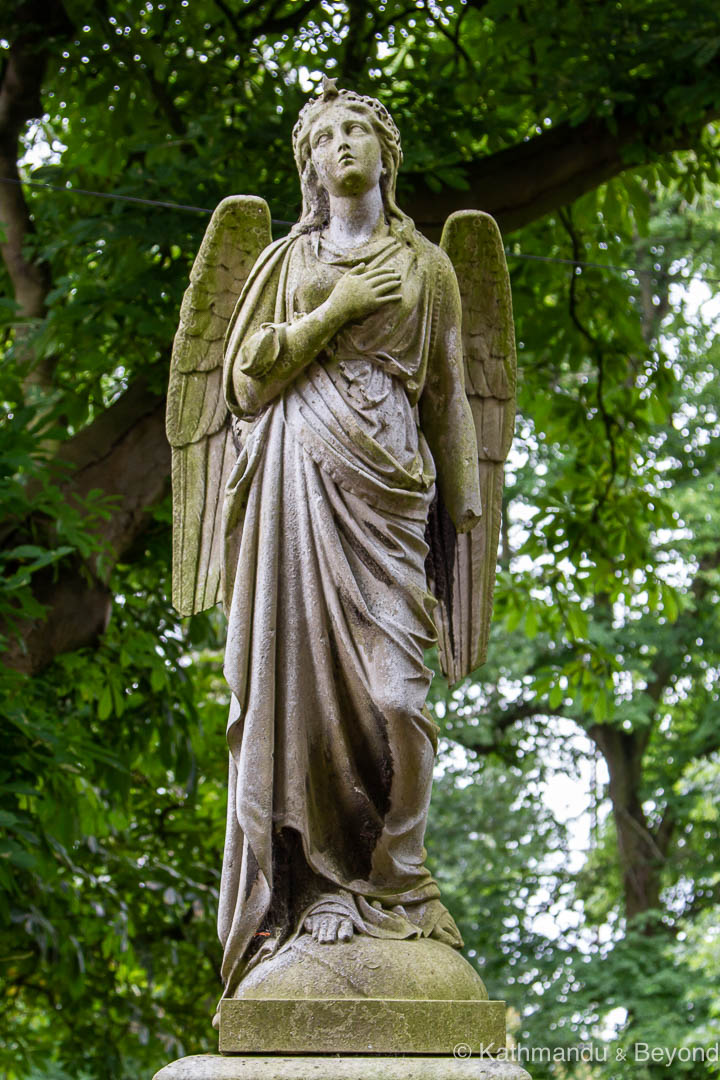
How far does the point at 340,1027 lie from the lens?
3926 mm

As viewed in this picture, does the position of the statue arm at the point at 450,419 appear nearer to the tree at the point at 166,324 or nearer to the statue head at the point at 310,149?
the statue head at the point at 310,149

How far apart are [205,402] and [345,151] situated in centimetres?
96

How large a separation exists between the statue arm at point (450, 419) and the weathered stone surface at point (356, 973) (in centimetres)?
130

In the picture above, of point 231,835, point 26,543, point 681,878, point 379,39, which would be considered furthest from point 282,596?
point 681,878

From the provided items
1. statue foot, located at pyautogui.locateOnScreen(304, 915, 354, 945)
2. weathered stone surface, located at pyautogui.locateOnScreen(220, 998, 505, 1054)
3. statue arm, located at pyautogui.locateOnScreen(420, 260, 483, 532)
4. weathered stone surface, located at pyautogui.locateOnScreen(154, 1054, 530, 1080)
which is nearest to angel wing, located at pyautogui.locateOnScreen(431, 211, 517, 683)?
statue arm, located at pyautogui.locateOnScreen(420, 260, 483, 532)

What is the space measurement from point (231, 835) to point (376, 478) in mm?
1052

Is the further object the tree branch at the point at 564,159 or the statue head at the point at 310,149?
the tree branch at the point at 564,159

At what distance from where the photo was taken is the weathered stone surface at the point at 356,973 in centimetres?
400

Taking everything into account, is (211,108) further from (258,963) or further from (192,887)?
(258,963)

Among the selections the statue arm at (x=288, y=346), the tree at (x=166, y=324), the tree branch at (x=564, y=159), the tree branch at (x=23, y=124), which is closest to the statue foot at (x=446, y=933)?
the statue arm at (x=288, y=346)

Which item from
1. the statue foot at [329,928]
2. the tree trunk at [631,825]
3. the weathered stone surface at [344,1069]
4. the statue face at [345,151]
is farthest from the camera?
the tree trunk at [631,825]

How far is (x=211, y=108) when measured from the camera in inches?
363

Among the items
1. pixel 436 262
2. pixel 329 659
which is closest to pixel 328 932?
pixel 329 659

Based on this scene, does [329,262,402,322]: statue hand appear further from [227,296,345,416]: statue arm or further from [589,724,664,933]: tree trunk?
[589,724,664,933]: tree trunk
